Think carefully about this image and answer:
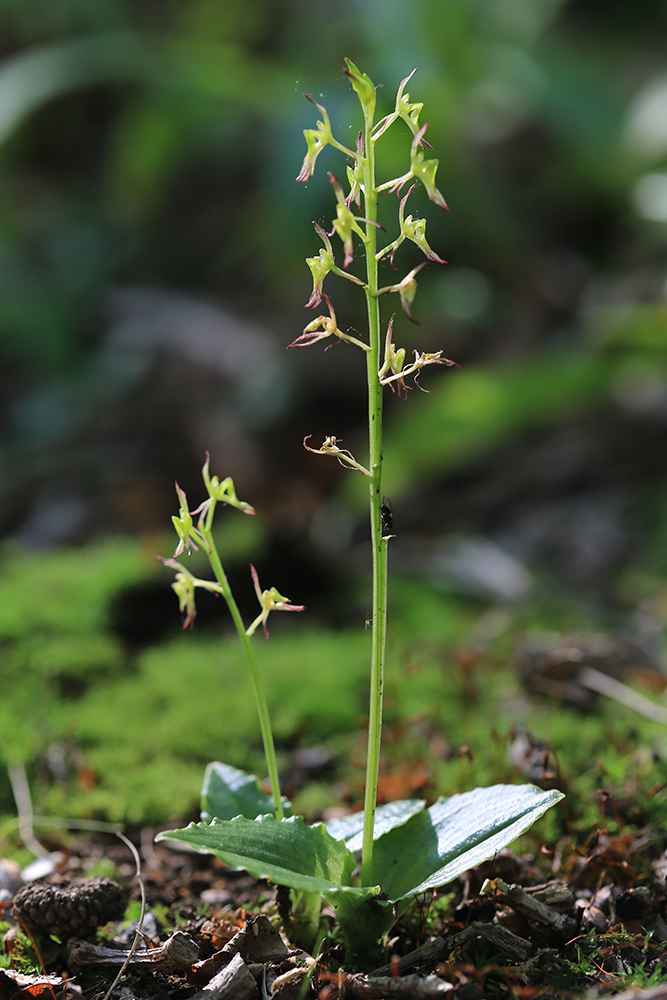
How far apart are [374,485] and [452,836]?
27.3 inches

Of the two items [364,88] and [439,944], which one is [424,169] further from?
[439,944]

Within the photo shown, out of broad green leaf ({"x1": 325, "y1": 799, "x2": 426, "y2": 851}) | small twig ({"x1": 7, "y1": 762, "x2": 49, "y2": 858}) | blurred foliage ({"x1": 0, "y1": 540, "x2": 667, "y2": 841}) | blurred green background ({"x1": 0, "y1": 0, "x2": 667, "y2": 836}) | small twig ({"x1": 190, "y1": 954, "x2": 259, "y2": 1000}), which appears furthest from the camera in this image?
blurred green background ({"x1": 0, "y1": 0, "x2": 667, "y2": 836})

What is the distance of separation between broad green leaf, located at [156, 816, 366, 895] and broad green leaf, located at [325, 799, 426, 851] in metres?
0.14

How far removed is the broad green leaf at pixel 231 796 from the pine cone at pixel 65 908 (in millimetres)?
276

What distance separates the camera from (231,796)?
5.27 feet

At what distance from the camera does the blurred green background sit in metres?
3.53

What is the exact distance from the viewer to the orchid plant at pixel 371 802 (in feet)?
4.07

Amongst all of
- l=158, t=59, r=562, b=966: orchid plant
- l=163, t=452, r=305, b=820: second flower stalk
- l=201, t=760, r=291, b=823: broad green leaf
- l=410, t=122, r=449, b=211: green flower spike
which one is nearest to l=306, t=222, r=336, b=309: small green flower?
l=158, t=59, r=562, b=966: orchid plant

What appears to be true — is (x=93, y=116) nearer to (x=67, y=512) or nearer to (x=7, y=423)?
(x=7, y=423)

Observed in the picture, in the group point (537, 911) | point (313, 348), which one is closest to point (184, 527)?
point (537, 911)

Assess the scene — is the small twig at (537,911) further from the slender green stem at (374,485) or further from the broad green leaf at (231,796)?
the broad green leaf at (231,796)

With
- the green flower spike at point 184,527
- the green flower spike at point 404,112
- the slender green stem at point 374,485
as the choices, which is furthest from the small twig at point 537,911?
the green flower spike at point 404,112

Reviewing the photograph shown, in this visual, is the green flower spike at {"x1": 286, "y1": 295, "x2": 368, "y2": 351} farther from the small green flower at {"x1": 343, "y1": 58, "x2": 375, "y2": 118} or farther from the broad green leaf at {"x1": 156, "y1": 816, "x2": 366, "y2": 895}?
the broad green leaf at {"x1": 156, "y1": 816, "x2": 366, "y2": 895}

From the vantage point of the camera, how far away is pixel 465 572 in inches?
151
